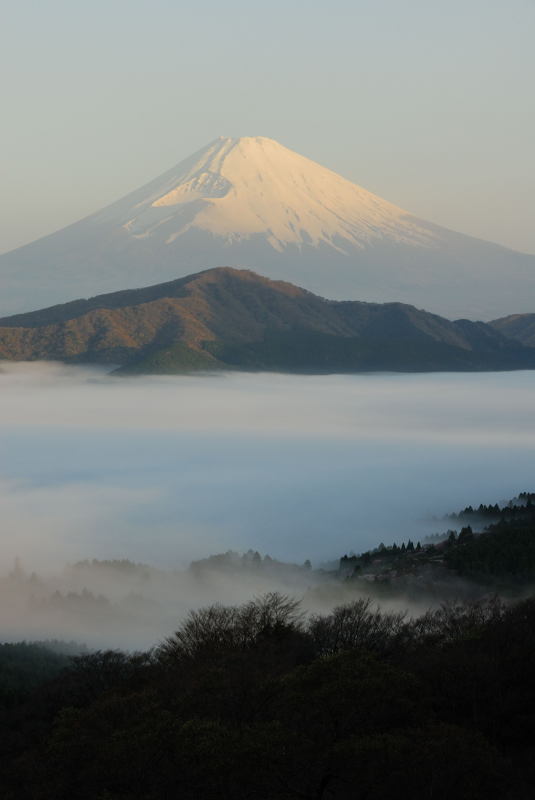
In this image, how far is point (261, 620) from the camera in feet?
217

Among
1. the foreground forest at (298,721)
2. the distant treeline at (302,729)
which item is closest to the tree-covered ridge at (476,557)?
the foreground forest at (298,721)

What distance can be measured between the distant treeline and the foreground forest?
2.4 inches

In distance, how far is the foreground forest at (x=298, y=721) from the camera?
3438 centimetres

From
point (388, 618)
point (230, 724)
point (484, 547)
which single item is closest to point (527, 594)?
point (484, 547)

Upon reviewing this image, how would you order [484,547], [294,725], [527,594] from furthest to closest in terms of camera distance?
[484,547]
[527,594]
[294,725]

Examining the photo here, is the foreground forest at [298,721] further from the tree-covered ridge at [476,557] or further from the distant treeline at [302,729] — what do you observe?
the tree-covered ridge at [476,557]

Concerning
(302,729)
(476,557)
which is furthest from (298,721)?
(476,557)

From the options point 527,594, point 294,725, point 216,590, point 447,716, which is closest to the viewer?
point 294,725

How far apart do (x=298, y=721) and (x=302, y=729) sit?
25.2 inches

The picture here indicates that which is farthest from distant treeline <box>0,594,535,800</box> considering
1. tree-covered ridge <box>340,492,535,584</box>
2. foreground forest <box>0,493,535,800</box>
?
tree-covered ridge <box>340,492,535,584</box>

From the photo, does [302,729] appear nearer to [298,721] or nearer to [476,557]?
[298,721]

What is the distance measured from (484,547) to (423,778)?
115 meters

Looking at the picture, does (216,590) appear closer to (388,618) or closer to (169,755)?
(388,618)

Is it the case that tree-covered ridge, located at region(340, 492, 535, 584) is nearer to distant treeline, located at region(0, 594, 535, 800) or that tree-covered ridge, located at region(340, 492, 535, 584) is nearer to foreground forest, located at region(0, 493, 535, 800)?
foreground forest, located at region(0, 493, 535, 800)
